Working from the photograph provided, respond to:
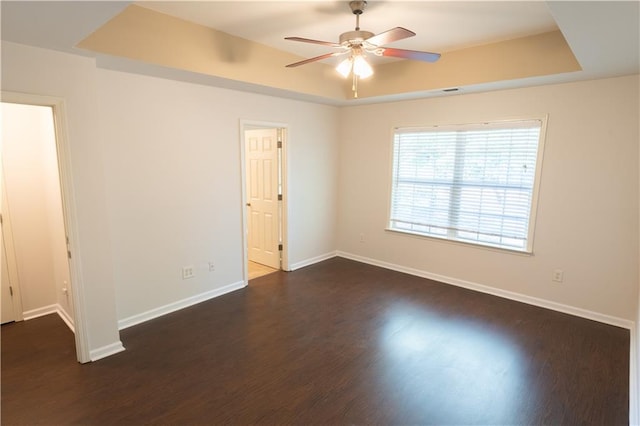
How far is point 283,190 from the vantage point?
4668 millimetres

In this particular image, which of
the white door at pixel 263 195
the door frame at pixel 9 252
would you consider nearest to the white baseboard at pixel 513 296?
the white door at pixel 263 195

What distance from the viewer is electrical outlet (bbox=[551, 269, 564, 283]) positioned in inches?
141

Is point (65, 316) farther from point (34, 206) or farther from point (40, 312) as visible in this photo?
point (34, 206)

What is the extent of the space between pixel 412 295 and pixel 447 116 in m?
2.27

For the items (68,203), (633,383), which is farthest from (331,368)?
(68,203)

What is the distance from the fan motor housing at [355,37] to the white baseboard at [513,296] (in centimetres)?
326

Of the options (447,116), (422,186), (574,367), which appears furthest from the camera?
(422,186)

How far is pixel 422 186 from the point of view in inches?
181

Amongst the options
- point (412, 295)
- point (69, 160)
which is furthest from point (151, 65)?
point (412, 295)

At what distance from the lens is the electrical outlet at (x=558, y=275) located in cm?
358

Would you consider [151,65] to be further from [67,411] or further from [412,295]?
[412,295]

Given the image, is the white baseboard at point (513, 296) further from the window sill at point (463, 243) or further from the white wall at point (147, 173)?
the white wall at point (147, 173)

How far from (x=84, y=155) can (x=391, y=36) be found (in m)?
2.35

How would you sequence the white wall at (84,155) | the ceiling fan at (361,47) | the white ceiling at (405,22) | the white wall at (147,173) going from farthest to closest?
1. the white wall at (147,173)
2. the ceiling fan at (361,47)
3. the white wall at (84,155)
4. the white ceiling at (405,22)
